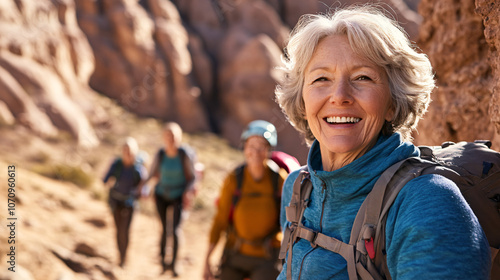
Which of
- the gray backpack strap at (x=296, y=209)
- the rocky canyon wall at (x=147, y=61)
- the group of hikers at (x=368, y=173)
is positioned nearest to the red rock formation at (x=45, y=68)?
the rocky canyon wall at (x=147, y=61)

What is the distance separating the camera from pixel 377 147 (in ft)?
4.80

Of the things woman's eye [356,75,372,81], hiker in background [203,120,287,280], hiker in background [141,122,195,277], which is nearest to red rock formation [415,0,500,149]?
woman's eye [356,75,372,81]

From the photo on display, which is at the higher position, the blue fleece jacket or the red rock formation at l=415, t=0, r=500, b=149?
the red rock formation at l=415, t=0, r=500, b=149

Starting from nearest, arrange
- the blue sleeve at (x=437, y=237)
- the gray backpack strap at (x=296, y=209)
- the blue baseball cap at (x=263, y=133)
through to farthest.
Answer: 1. the blue sleeve at (x=437, y=237)
2. the gray backpack strap at (x=296, y=209)
3. the blue baseball cap at (x=263, y=133)

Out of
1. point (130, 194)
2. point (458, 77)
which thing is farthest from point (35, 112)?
point (458, 77)

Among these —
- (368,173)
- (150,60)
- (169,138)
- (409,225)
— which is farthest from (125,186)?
(150,60)

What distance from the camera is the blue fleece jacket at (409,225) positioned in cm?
111

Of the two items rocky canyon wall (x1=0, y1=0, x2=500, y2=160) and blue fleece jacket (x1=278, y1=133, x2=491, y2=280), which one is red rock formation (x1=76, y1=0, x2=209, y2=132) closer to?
rocky canyon wall (x1=0, y1=0, x2=500, y2=160)

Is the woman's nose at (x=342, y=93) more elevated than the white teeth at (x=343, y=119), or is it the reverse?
the woman's nose at (x=342, y=93)

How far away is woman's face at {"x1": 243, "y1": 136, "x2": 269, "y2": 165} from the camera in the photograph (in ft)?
12.4

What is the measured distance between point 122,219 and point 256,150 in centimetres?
432

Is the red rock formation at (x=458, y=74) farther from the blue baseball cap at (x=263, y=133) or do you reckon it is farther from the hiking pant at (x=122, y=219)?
the hiking pant at (x=122, y=219)

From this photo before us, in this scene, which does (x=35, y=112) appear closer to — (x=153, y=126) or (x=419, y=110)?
(x=153, y=126)

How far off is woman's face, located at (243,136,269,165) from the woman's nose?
226cm
